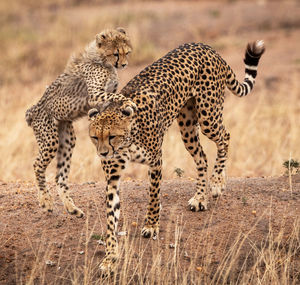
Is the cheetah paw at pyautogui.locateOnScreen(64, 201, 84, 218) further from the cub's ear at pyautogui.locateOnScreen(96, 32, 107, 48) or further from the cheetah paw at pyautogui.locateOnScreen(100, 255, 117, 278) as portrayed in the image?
the cub's ear at pyautogui.locateOnScreen(96, 32, 107, 48)

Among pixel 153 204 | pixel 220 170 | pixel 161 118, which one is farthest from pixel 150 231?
pixel 220 170

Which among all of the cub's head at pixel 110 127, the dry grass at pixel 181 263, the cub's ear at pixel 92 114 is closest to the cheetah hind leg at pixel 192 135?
the dry grass at pixel 181 263

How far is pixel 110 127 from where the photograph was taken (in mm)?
3848

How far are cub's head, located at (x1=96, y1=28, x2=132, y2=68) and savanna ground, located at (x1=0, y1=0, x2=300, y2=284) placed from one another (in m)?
1.05

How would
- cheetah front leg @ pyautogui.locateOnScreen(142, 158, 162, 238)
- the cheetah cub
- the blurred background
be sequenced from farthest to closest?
the blurred background < the cheetah cub < cheetah front leg @ pyautogui.locateOnScreen(142, 158, 162, 238)

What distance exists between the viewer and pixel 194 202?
4848 millimetres

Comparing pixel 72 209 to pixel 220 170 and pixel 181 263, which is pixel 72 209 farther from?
pixel 220 170

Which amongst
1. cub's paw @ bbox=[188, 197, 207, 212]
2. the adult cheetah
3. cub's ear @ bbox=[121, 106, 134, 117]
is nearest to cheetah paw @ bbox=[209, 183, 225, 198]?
the adult cheetah

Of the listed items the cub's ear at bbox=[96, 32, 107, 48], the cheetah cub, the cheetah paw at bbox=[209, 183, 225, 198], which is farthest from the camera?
the cheetah paw at bbox=[209, 183, 225, 198]

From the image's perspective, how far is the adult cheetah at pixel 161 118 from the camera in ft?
13.0

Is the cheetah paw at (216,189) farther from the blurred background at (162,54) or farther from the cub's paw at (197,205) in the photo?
the blurred background at (162,54)

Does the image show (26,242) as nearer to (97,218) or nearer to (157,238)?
(97,218)

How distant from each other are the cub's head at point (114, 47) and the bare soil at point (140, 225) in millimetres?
1050

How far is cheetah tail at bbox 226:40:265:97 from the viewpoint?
5.00 metres
